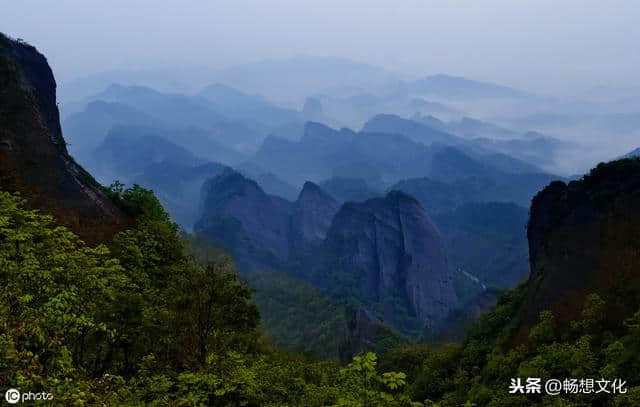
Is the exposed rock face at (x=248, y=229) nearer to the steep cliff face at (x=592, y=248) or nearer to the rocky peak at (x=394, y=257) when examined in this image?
the rocky peak at (x=394, y=257)

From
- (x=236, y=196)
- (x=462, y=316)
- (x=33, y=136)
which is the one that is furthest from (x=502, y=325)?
(x=236, y=196)

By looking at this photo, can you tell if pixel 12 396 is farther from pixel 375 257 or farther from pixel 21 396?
pixel 375 257

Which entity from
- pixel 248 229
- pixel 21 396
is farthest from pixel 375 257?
pixel 21 396

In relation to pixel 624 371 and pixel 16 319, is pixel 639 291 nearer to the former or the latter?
pixel 624 371

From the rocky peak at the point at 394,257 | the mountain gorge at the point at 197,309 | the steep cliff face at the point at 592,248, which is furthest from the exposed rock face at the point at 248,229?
the steep cliff face at the point at 592,248

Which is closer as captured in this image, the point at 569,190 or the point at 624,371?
the point at 624,371

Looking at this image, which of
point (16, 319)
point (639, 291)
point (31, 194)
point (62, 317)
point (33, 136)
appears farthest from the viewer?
point (33, 136)

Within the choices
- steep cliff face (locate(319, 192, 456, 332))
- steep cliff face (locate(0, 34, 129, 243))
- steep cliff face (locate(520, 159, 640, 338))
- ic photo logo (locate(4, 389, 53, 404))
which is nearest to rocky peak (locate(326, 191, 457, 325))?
steep cliff face (locate(319, 192, 456, 332))
